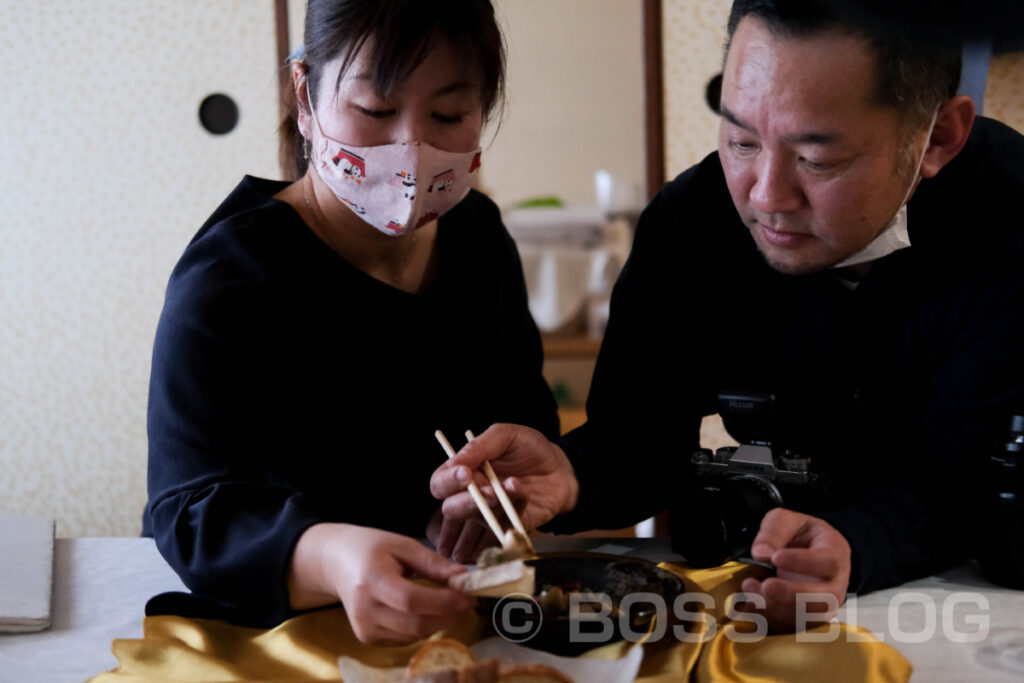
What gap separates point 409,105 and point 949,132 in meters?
0.63

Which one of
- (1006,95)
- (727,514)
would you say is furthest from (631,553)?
(1006,95)

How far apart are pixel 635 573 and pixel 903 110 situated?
1.91 ft

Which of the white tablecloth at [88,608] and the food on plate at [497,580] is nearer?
the food on plate at [497,580]

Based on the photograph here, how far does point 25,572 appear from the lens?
1075 mm

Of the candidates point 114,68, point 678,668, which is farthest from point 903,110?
point 114,68

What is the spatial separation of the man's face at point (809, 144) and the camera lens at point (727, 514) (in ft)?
0.93

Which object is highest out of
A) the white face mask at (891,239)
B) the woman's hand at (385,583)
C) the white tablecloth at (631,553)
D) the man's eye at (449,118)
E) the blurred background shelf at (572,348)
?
the man's eye at (449,118)

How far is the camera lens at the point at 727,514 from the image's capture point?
3.47 ft

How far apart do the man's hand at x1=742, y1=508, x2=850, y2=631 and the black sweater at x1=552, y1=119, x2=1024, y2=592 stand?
63mm

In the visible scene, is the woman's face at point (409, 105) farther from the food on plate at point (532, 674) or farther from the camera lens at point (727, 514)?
the food on plate at point (532, 674)

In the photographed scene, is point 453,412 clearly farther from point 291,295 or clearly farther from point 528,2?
point 528,2

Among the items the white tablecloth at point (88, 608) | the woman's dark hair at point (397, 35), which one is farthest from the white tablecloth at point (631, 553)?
the woman's dark hair at point (397, 35)

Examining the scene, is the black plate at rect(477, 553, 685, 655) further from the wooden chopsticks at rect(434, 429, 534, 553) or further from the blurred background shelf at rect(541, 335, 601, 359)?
the blurred background shelf at rect(541, 335, 601, 359)

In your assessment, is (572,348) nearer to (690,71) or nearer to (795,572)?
(690,71)
